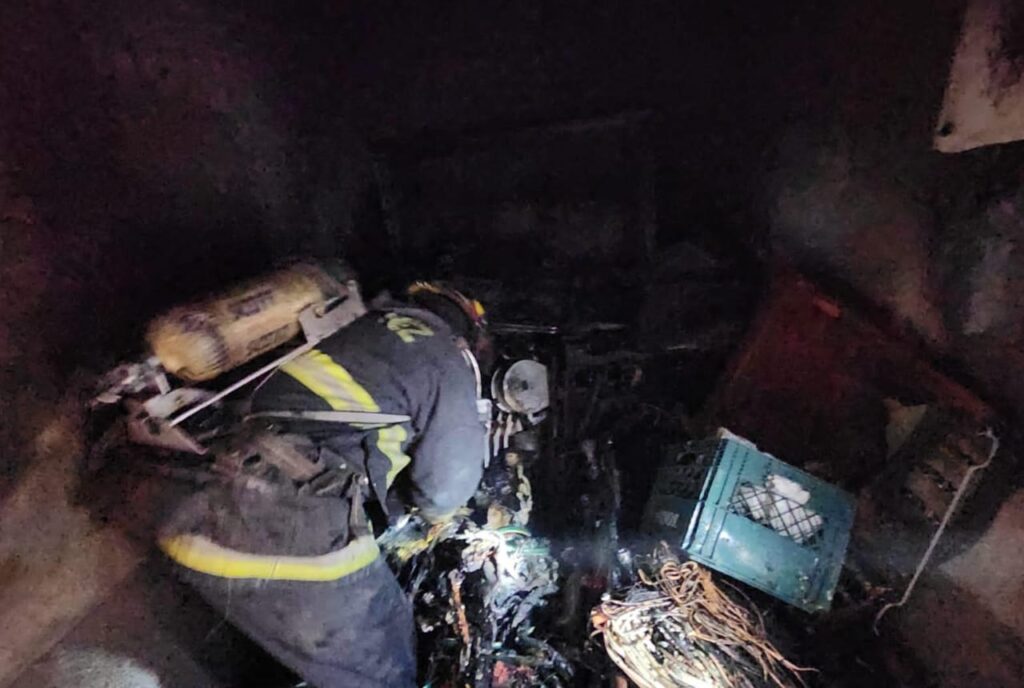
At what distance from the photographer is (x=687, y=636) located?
6.53 feet

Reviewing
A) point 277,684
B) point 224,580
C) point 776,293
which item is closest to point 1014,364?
point 776,293

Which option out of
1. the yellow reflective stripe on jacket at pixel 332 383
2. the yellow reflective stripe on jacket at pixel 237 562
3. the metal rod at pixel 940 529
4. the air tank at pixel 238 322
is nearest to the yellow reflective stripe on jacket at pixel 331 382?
the yellow reflective stripe on jacket at pixel 332 383

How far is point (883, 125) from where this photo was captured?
7.27 ft

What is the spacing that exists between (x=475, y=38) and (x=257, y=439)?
5.42ft

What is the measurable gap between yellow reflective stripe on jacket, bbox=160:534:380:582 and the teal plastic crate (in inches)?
37.6

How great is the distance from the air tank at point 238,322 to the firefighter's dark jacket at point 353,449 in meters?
0.11

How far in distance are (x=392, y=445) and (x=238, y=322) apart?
0.47 meters

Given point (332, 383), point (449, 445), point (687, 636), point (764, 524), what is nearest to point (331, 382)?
point (332, 383)

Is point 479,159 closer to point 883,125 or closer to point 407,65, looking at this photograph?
point 407,65

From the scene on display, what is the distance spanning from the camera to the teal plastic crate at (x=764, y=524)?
2.10m

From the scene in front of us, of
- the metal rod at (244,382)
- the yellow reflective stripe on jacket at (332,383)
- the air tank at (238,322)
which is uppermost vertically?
the air tank at (238,322)

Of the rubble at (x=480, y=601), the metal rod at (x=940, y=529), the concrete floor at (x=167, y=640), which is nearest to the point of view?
the concrete floor at (x=167, y=640)

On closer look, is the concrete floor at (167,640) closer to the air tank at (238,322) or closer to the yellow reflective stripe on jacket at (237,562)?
the yellow reflective stripe on jacket at (237,562)

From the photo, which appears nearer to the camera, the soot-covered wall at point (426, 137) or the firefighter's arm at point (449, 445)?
the soot-covered wall at point (426, 137)
